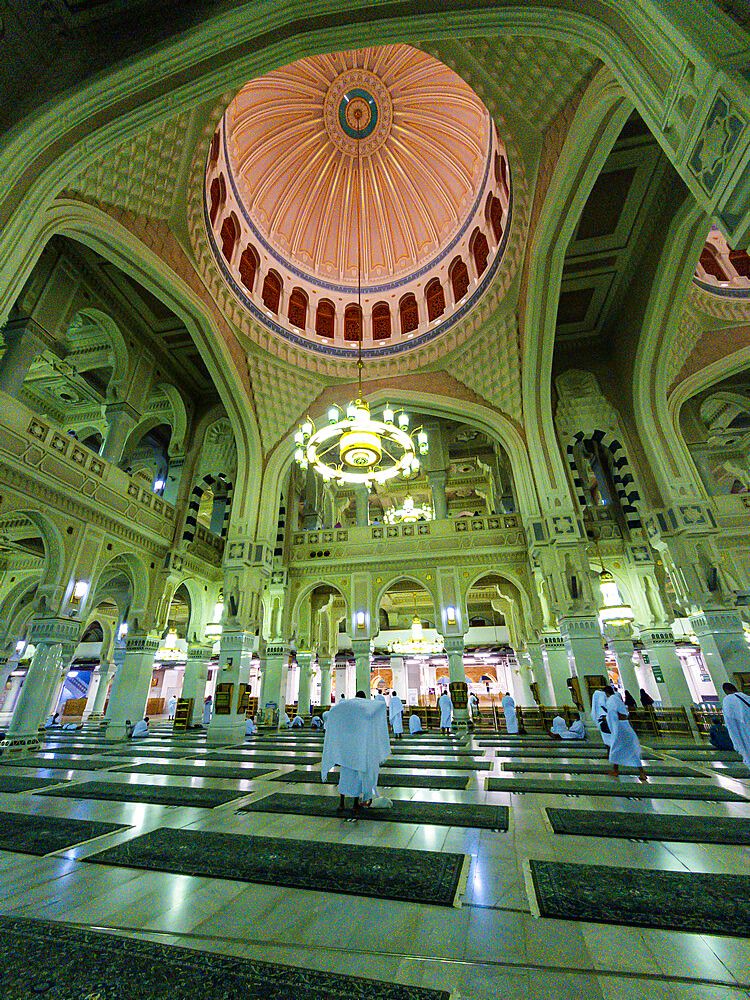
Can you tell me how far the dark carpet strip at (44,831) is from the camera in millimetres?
2654

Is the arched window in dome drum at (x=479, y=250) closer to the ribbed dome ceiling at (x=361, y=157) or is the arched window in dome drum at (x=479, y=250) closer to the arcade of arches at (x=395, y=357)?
the arcade of arches at (x=395, y=357)

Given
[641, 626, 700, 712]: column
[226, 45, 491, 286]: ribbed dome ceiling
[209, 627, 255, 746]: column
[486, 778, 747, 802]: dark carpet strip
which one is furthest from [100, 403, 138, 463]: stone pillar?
[641, 626, 700, 712]: column

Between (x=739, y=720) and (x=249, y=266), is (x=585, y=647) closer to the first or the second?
(x=739, y=720)

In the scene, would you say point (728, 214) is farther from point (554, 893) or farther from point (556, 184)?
point (556, 184)

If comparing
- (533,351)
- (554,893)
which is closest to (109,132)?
(554,893)

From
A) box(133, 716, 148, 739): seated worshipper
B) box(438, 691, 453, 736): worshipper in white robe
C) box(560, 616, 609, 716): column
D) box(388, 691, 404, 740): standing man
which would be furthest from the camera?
box(438, 691, 453, 736): worshipper in white robe

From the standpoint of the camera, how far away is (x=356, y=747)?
3.68 metres

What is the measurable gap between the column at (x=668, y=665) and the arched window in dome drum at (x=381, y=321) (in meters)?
10.2

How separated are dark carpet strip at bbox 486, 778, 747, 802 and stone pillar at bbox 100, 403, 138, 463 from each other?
966cm

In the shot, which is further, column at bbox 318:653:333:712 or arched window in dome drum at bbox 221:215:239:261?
column at bbox 318:653:333:712

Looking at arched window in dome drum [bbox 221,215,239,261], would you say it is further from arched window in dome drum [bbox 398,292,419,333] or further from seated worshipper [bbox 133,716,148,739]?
seated worshipper [bbox 133,716,148,739]

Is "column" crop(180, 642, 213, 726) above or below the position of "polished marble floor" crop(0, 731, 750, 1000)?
above

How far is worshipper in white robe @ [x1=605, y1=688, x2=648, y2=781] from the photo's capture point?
4734mm

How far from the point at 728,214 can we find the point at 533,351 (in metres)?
7.35
